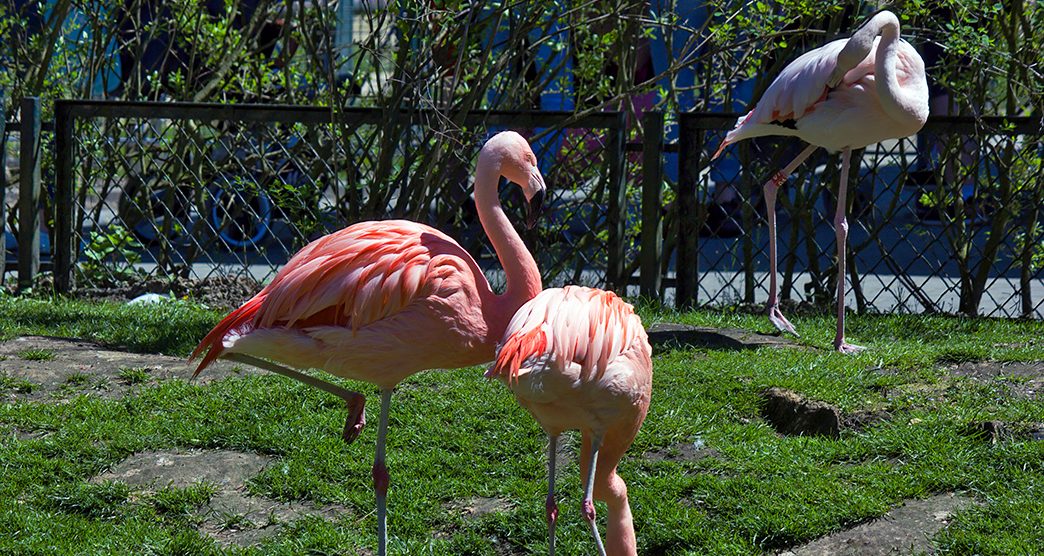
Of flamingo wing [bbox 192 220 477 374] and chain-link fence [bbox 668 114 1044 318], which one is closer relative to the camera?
flamingo wing [bbox 192 220 477 374]

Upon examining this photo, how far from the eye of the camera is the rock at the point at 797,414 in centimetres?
435

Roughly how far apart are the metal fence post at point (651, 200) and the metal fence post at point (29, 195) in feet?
12.3

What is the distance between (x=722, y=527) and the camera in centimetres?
371

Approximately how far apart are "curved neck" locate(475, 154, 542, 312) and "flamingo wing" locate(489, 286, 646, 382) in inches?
6.6

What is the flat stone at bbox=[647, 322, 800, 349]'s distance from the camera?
545 centimetres

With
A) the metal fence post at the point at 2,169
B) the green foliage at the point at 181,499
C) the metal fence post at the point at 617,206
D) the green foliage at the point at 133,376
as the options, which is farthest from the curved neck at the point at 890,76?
the metal fence post at the point at 2,169

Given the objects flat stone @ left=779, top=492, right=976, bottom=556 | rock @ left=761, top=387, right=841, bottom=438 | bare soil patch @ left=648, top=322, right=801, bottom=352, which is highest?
bare soil patch @ left=648, top=322, right=801, bottom=352

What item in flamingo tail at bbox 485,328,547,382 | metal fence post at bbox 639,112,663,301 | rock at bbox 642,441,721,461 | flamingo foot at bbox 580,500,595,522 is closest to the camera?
flamingo tail at bbox 485,328,547,382

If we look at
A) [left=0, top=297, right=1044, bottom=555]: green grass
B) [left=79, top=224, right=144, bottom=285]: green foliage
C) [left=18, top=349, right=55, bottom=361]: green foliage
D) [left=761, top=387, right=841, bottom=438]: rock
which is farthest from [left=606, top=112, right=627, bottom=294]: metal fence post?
[left=18, top=349, right=55, bottom=361]: green foliage

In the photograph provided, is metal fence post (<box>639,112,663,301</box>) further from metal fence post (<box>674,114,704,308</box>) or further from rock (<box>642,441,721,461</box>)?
rock (<box>642,441,721,461</box>)

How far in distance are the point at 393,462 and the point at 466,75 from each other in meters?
3.36

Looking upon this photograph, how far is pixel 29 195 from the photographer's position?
7109mm

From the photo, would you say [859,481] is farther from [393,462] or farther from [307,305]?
[307,305]

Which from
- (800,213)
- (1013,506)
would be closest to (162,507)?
(1013,506)
